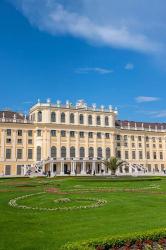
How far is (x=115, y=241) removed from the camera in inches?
383

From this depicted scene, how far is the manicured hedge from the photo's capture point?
9153mm

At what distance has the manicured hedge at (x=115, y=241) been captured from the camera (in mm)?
9153

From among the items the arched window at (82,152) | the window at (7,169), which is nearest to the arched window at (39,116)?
the arched window at (82,152)

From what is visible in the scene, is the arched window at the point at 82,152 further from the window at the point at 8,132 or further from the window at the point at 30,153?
the window at the point at 8,132

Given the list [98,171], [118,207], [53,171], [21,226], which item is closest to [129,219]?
[118,207]

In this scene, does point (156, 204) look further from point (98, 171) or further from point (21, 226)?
point (98, 171)

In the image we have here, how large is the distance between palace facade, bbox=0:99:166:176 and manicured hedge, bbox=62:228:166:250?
187 feet

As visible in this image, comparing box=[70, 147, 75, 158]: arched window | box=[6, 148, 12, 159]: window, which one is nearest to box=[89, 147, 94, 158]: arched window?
box=[70, 147, 75, 158]: arched window

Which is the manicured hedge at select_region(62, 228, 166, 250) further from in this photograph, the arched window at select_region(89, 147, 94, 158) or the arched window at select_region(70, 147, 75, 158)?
the arched window at select_region(89, 147, 94, 158)

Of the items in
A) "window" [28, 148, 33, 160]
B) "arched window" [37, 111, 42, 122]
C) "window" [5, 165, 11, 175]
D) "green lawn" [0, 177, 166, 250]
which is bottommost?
"green lawn" [0, 177, 166, 250]

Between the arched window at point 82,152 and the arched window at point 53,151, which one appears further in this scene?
the arched window at point 82,152

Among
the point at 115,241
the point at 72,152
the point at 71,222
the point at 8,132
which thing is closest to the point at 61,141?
the point at 72,152

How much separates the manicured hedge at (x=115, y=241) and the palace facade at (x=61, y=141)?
5706 cm

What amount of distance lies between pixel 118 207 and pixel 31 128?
58.7 m
